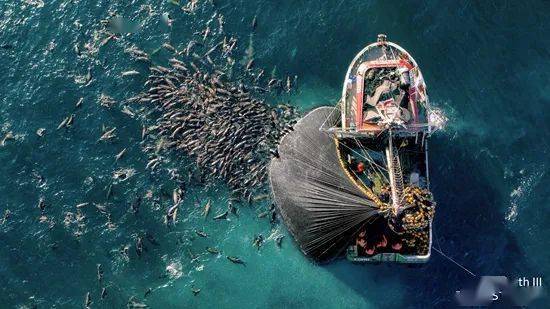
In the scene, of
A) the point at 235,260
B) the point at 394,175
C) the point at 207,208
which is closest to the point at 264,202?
Answer: the point at 207,208

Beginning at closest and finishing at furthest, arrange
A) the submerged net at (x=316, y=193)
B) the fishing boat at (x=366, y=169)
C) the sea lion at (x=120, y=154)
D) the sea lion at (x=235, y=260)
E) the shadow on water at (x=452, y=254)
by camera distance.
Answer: the fishing boat at (x=366, y=169) → the submerged net at (x=316, y=193) → the shadow on water at (x=452, y=254) → the sea lion at (x=235, y=260) → the sea lion at (x=120, y=154)

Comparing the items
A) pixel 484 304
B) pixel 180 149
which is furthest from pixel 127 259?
pixel 484 304

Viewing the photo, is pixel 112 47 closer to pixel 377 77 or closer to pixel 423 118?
pixel 377 77

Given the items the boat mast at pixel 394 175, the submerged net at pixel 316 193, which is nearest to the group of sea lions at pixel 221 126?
the submerged net at pixel 316 193

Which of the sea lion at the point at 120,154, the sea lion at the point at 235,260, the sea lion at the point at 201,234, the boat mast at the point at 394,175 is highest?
the sea lion at the point at 120,154

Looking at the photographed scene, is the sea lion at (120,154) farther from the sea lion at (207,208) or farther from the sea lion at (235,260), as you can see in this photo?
the sea lion at (235,260)

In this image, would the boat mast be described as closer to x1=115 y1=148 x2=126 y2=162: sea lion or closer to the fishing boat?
the fishing boat

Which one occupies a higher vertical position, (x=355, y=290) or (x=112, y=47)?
(x=112, y=47)
